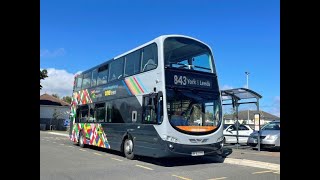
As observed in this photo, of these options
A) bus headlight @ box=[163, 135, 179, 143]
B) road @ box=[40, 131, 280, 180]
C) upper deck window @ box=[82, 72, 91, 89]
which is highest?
upper deck window @ box=[82, 72, 91, 89]

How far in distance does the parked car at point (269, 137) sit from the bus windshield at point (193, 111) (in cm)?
440

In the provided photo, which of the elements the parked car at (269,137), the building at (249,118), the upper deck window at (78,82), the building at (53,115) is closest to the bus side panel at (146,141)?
the building at (249,118)

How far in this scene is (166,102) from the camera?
1152 centimetres

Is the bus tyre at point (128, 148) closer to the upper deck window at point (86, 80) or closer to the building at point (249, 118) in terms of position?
the building at point (249, 118)

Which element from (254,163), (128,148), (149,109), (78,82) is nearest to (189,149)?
(149,109)

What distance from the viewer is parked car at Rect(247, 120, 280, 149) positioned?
15.7m

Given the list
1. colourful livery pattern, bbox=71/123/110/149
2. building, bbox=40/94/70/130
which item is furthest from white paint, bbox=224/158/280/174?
building, bbox=40/94/70/130

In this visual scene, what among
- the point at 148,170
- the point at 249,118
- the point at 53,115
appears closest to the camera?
the point at 148,170

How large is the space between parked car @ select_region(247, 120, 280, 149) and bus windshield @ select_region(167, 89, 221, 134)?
14.4 feet

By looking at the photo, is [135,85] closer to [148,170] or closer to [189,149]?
[189,149]

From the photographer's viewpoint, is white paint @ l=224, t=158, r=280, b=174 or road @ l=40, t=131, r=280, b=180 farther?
white paint @ l=224, t=158, r=280, b=174

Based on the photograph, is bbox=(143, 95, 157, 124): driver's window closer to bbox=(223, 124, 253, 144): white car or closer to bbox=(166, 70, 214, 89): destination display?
bbox=(166, 70, 214, 89): destination display

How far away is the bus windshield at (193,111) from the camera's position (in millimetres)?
11594

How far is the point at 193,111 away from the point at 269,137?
225 inches
